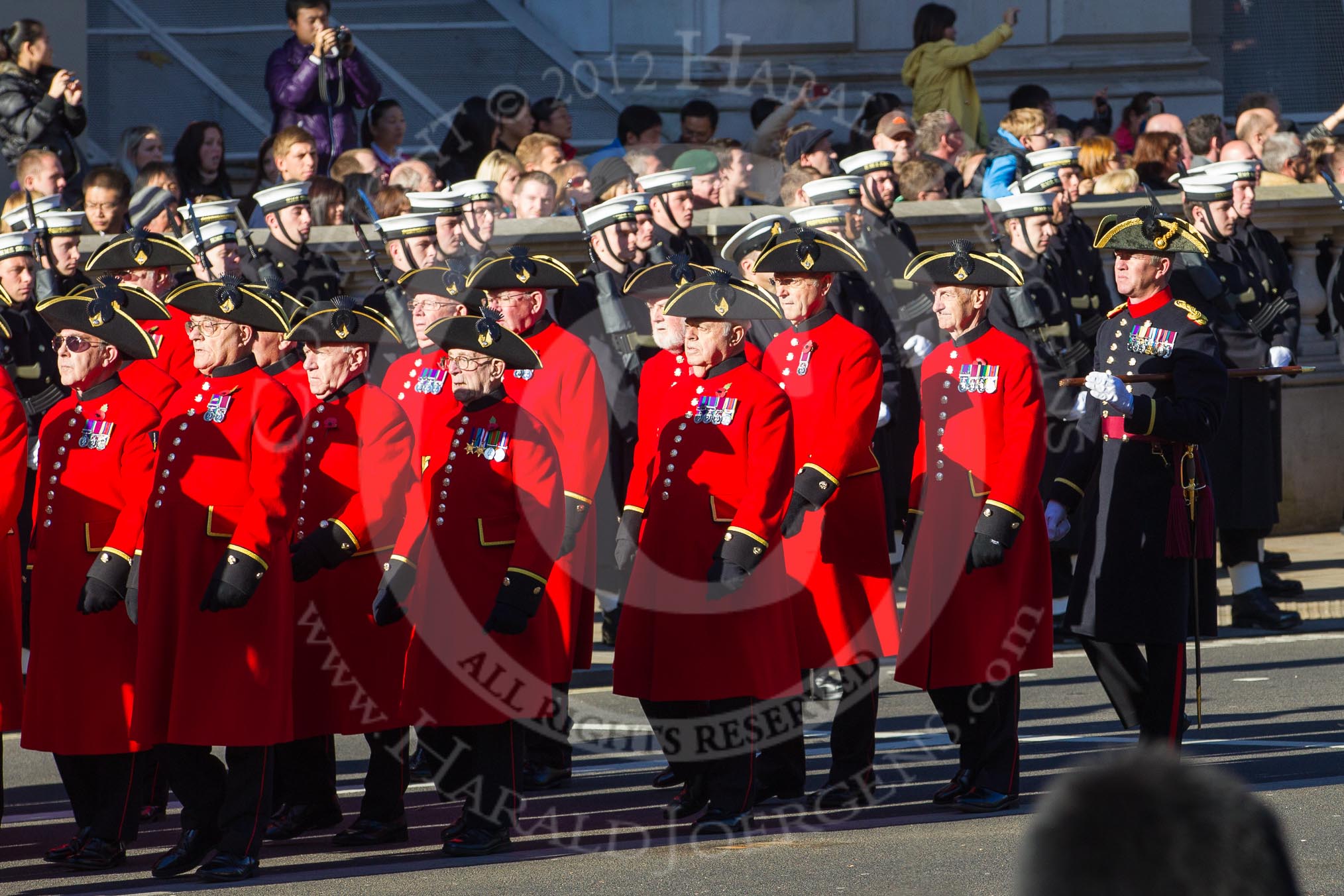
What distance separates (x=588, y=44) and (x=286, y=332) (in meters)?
11.8

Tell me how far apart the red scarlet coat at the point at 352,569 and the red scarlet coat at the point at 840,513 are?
52.5 inches

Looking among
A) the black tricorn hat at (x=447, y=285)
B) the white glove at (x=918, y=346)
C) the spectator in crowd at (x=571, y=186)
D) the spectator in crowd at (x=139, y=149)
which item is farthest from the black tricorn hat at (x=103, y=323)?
the spectator in crowd at (x=139, y=149)

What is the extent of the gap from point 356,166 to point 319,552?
16.5 ft

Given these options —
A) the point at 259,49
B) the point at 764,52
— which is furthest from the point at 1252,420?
the point at 259,49

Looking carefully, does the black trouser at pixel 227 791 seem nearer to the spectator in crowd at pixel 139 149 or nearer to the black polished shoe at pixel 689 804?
Result: the black polished shoe at pixel 689 804

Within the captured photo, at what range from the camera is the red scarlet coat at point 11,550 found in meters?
6.25

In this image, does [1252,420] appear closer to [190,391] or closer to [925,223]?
[925,223]

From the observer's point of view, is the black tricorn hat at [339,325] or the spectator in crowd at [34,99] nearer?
the black tricorn hat at [339,325]

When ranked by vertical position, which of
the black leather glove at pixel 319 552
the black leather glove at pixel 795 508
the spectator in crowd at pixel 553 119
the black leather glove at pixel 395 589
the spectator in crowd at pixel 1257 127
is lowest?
the black leather glove at pixel 395 589

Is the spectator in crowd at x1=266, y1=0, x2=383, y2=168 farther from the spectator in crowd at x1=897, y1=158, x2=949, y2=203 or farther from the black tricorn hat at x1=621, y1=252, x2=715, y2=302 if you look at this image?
the black tricorn hat at x1=621, y1=252, x2=715, y2=302

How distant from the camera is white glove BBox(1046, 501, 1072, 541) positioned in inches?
269

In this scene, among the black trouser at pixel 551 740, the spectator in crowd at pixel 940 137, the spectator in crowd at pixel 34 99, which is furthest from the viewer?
the spectator in crowd at pixel 940 137

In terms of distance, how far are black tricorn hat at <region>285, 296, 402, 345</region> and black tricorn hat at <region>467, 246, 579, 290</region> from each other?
0.58m

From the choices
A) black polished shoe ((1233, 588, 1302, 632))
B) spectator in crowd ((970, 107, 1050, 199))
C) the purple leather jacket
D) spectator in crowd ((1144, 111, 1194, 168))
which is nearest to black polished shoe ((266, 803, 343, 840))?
black polished shoe ((1233, 588, 1302, 632))
